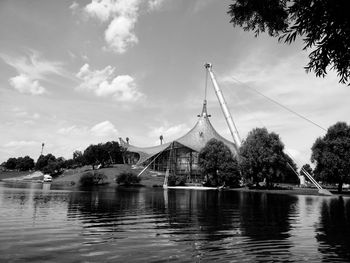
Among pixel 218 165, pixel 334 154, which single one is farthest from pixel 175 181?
pixel 334 154

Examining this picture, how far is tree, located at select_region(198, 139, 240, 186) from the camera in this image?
332 ft

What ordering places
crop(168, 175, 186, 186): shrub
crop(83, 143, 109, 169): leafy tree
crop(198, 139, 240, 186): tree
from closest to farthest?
crop(198, 139, 240, 186): tree < crop(168, 175, 186, 186): shrub < crop(83, 143, 109, 169): leafy tree

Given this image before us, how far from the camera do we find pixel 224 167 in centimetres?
10131

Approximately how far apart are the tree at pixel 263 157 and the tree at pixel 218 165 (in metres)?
8.73

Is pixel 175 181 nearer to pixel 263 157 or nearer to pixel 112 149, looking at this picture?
pixel 263 157

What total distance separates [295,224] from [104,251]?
50.1 feet

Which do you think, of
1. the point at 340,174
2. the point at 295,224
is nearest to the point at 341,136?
the point at 340,174

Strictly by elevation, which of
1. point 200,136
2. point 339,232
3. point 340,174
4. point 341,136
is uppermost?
Result: point 200,136

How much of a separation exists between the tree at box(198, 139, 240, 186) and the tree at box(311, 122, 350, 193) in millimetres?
26790

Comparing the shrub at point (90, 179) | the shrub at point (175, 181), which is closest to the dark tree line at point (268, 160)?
the shrub at point (175, 181)

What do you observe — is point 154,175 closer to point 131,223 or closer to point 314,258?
point 131,223

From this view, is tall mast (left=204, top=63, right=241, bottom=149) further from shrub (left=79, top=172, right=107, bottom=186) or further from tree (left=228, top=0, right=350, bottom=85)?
Answer: tree (left=228, top=0, right=350, bottom=85)

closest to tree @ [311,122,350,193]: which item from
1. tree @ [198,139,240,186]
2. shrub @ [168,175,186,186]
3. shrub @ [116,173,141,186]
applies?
tree @ [198,139,240,186]

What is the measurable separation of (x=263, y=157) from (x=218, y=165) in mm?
19368
